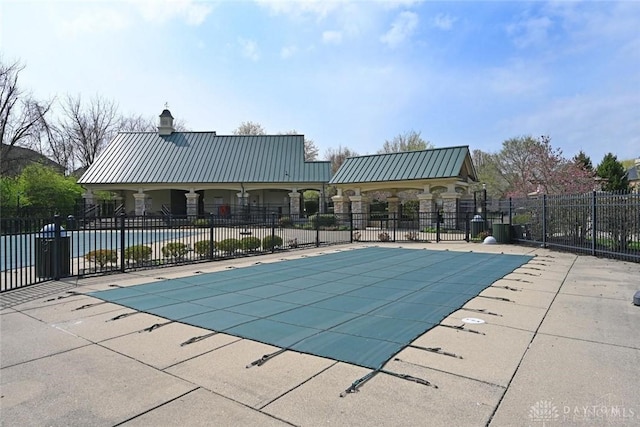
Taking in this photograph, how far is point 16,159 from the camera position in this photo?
38.6 meters

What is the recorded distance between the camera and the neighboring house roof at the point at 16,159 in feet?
125

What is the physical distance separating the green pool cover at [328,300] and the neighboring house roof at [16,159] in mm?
39026

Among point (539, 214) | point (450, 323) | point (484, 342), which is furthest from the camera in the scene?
point (539, 214)

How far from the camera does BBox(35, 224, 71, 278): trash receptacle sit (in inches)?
338

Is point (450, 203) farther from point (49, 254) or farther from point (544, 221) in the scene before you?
point (49, 254)

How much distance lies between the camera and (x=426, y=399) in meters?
3.25

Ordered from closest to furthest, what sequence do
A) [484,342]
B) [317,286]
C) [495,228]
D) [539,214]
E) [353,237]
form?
[484,342] < [317,286] < [539,214] < [495,228] < [353,237]

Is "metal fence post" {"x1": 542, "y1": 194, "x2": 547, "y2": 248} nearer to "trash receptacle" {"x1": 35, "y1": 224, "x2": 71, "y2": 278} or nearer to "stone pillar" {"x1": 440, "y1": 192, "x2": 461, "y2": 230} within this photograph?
"stone pillar" {"x1": 440, "y1": 192, "x2": 461, "y2": 230}

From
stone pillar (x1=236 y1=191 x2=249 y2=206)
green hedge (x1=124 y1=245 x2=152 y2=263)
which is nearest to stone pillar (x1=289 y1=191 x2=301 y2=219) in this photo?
stone pillar (x1=236 y1=191 x2=249 y2=206)

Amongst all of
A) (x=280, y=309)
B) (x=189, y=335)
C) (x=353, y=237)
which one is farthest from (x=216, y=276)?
(x=353, y=237)

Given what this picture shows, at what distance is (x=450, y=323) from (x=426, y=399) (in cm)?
226

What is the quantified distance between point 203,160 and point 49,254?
27.0 metres

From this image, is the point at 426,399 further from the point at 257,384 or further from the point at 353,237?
the point at 353,237

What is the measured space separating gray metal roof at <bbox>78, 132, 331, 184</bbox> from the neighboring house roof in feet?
32.4
